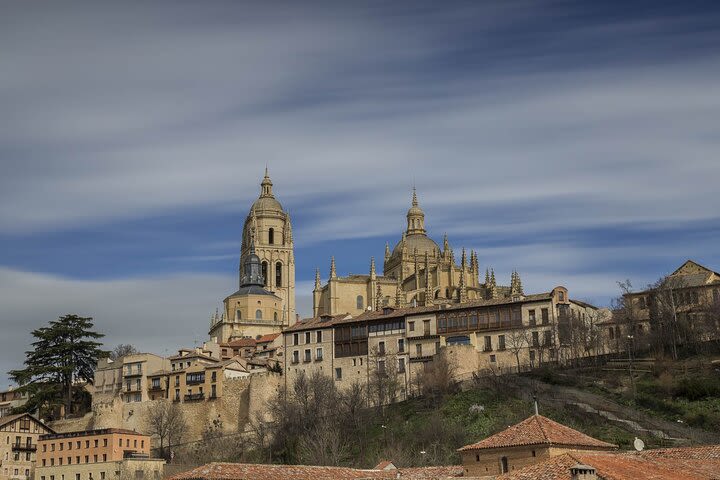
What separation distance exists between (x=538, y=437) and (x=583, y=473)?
9.70 meters

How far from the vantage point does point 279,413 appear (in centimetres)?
8519

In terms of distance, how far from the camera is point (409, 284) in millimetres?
120188

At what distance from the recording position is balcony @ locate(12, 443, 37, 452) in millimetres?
89562

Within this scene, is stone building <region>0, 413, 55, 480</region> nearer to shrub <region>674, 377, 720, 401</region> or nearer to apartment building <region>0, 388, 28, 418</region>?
apartment building <region>0, 388, 28, 418</region>

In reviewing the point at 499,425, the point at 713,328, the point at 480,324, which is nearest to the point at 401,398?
the point at 480,324

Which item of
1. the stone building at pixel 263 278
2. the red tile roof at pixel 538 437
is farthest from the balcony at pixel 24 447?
the red tile roof at pixel 538 437

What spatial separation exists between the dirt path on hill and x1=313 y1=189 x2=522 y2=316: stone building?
31.4 m

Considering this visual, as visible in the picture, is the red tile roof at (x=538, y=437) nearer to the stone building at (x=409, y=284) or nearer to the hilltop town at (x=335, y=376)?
the hilltop town at (x=335, y=376)

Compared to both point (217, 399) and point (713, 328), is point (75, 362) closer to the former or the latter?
point (217, 399)

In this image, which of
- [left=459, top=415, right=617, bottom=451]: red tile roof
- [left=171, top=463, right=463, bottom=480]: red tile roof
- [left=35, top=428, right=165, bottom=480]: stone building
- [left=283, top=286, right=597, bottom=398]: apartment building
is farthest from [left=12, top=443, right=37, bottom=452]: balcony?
[left=459, top=415, right=617, bottom=451]: red tile roof

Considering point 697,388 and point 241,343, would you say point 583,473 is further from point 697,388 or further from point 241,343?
point 241,343

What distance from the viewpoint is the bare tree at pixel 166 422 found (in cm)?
9006

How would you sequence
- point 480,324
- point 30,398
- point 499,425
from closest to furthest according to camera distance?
point 499,425 → point 480,324 → point 30,398

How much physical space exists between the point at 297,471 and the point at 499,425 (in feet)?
87.1
